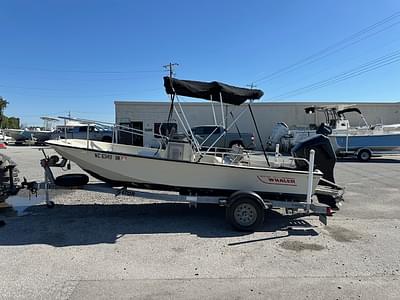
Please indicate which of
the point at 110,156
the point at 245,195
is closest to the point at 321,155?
the point at 245,195

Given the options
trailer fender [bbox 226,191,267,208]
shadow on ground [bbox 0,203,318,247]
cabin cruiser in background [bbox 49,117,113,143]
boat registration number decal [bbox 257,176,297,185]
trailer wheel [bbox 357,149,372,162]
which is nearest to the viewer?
shadow on ground [bbox 0,203,318,247]

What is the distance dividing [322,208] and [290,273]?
2.08 meters

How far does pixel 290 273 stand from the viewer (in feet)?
13.0

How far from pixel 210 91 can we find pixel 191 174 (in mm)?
1569

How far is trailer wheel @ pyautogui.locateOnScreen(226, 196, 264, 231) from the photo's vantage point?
5512 millimetres

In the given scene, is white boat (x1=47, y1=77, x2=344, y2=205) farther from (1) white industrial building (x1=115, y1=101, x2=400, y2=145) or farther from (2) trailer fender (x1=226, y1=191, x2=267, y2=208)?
(1) white industrial building (x1=115, y1=101, x2=400, y2=145)

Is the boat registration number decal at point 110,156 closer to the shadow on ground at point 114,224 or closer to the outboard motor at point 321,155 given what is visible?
the shadow on ground at point 114,224

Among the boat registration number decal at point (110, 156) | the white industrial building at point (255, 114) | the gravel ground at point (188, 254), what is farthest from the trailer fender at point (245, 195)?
the white industrial building at point (255, 114)

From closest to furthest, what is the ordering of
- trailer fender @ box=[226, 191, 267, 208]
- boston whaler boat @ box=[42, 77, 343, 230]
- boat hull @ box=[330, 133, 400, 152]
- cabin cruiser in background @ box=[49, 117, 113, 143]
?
trailer fender @ box=[226, 191, 267, 208]
boston whaler boat @ box=[42, 77, 343, 230]
cabin cruiser in background @ box=[49, 117, 113, 143]
boat hull @ box=[330, 133, 400, 152]

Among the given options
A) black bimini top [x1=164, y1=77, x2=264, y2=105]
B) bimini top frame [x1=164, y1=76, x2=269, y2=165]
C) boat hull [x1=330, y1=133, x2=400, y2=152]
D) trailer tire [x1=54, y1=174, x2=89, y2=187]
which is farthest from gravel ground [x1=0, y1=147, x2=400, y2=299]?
boat hull [x1=330, y1=133, x2=400, y2=152]

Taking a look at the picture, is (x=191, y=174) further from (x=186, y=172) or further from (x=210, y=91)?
(x=210, y=91)

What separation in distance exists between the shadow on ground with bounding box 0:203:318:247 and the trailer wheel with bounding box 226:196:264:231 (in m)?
0.18

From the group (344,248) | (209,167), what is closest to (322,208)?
(344,248)

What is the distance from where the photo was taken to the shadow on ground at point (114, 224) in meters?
5.10
